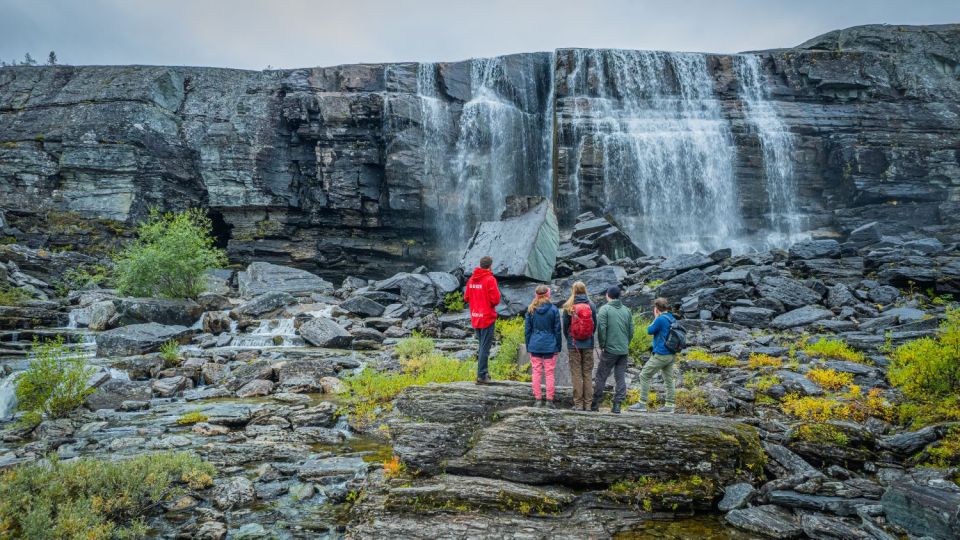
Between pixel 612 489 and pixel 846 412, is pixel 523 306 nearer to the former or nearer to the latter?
pixel 846 412

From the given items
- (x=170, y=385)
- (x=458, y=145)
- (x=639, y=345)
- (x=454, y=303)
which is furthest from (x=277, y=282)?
(x=639, y=345)

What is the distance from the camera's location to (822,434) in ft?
23.1

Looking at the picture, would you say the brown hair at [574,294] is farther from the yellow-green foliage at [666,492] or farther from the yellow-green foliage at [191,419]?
the yellow-green foliage at [191,419]

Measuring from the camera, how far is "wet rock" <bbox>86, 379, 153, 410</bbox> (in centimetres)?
1169

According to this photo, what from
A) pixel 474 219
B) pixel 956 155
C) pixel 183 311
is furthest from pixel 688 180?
pixel 183 311

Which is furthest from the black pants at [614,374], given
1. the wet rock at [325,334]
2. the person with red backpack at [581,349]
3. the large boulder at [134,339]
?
the large boulder at [134,339]

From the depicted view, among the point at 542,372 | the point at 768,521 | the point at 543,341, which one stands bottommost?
the point at 768,521

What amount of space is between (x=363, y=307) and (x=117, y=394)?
10770 mm

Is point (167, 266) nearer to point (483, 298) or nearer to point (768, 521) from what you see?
point (483, 298)

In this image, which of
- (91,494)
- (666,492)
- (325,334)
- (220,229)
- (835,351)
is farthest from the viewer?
(220,229)

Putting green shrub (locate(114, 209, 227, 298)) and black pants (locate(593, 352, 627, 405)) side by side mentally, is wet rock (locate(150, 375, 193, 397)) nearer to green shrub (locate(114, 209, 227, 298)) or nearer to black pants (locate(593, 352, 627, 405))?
black pants (locate(593, 352, 627, 405))

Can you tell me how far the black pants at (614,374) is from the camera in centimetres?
817

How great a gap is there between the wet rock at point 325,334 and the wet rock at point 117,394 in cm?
592

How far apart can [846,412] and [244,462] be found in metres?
9.87
